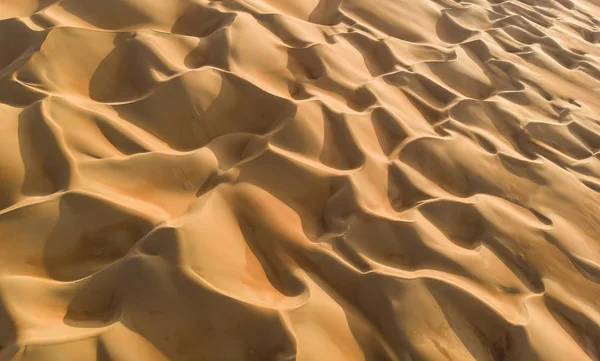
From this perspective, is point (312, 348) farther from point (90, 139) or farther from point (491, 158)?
point (491, 158)

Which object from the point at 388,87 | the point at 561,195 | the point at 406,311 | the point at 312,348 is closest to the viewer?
the point at 312,348

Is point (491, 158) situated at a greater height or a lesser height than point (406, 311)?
greater

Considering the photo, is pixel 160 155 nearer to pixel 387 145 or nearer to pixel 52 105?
pixel 52 105

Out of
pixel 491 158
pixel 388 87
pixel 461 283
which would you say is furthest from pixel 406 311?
pixel 388 87

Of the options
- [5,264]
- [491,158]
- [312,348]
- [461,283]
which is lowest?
[5,264]

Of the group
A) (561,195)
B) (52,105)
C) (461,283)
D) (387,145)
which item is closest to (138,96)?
(52,105)

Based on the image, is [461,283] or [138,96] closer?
[461,283]

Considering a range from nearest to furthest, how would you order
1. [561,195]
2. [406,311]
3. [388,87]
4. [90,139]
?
[406,311] < [90,139] < [561,195] < [388,87]
